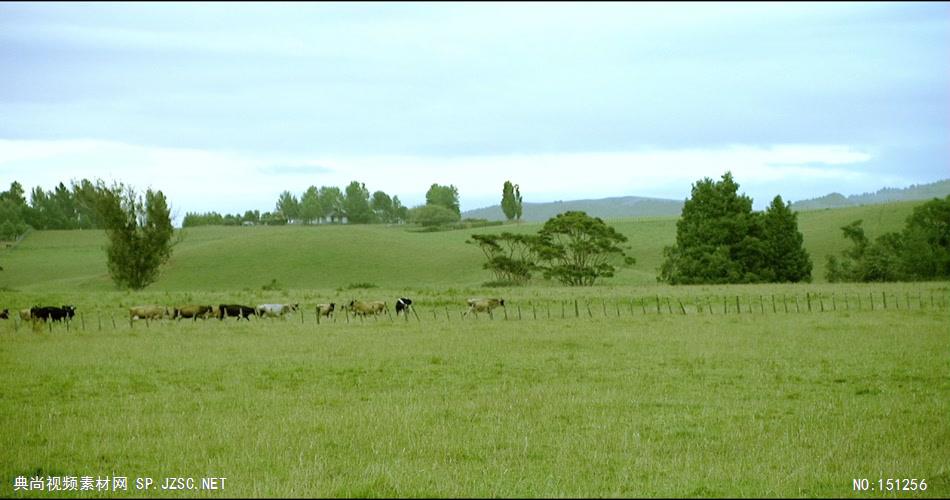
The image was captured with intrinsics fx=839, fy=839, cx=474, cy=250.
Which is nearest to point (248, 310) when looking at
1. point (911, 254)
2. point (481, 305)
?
point (481, 305)

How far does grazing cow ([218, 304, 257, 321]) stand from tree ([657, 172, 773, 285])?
43.0 m

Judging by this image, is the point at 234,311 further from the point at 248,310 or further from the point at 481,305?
the point at 481,305

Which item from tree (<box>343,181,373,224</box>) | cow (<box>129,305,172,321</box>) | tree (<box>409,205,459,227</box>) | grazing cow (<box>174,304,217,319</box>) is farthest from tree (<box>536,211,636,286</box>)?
tree (<box>343,181,373,224</box>)

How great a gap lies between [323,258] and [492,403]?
289 feet

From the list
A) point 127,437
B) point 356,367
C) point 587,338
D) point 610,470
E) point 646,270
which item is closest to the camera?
point 610,470

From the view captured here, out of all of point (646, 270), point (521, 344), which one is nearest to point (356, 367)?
point (521, 344)

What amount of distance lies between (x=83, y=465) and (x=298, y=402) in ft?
18.9

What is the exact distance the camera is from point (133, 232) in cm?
7150

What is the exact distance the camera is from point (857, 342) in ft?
84.9

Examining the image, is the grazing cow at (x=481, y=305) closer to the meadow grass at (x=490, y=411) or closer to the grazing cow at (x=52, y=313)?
the meadow grass at (x=490, y=411)

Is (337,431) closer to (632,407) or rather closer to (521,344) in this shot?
(632,407)

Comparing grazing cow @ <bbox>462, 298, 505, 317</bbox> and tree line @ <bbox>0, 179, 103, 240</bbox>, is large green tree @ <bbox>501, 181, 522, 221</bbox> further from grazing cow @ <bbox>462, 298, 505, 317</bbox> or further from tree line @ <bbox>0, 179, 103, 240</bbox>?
grazing cow @ <bbox>462, 298, 505, 317</bbox>

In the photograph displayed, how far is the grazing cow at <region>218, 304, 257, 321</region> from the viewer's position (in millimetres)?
38500

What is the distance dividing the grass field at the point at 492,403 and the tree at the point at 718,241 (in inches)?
1252
